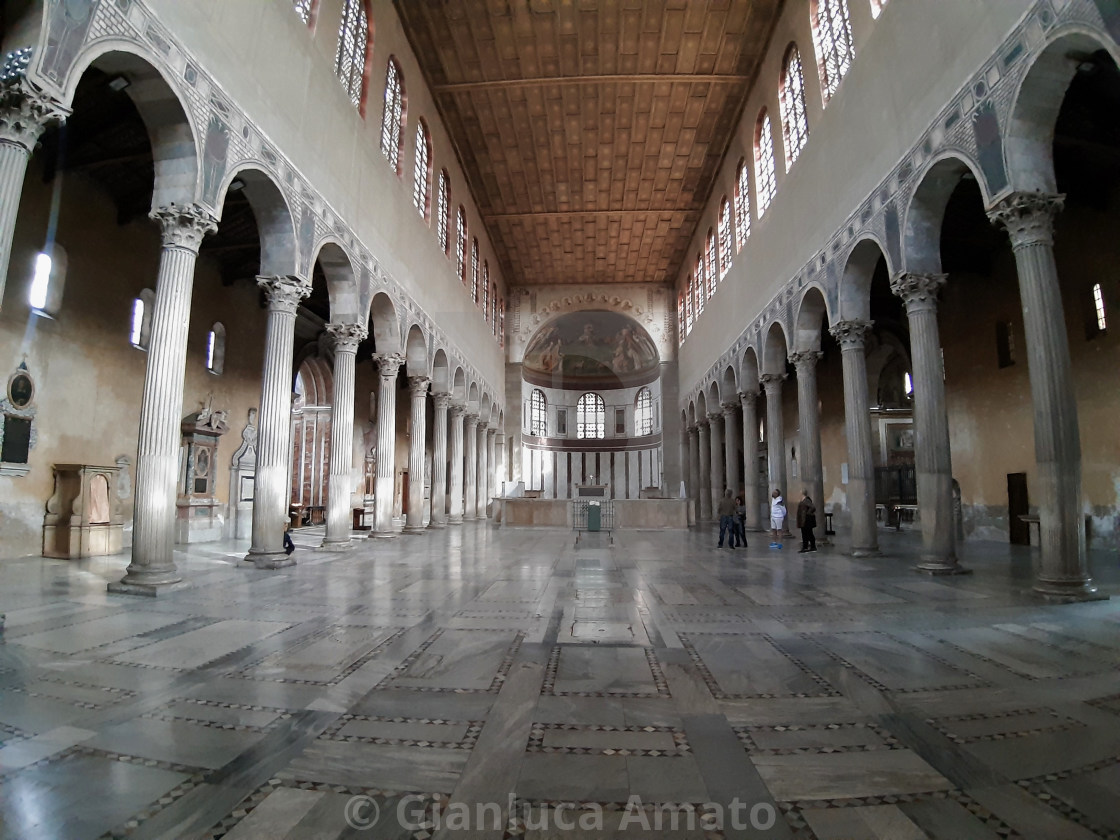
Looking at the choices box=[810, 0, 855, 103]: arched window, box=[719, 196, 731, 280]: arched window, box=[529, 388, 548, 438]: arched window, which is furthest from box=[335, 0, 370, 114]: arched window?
box=[529, 388, 548, 438]: arched window

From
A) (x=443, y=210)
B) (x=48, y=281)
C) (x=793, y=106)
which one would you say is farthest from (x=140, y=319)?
(x=793, y=106)

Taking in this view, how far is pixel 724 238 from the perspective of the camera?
2616 centimetres

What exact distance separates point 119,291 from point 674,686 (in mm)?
15769

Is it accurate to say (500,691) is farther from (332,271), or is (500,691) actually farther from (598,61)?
(598,61)

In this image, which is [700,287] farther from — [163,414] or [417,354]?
[163,414]

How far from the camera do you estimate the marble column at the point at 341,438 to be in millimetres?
14555

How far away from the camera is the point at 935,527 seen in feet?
34.1

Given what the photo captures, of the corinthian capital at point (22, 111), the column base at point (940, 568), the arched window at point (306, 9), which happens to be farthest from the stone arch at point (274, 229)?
the column base at point (940, 568)

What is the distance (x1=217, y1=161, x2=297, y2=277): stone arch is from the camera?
1144 centimetres

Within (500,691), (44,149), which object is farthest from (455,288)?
(500,691)

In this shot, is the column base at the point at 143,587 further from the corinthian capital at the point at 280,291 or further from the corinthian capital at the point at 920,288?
the corinthian capital at the point at 920,288

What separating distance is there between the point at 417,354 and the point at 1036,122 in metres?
17.0

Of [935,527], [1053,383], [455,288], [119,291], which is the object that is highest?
[455,288]

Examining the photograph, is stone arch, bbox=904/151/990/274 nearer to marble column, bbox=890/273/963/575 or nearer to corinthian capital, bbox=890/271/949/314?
corinthian capital, bbox=890/271/949/314
